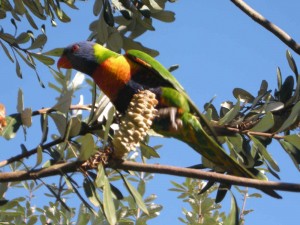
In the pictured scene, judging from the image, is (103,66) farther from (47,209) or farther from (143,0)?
(47,209)

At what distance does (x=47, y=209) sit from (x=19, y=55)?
2.49ft

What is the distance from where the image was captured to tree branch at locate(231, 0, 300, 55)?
195 centimetres

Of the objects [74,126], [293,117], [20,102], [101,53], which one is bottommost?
[293,117]

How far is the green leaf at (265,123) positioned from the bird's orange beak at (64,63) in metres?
0.74

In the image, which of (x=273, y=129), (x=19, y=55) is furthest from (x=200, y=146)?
(x=19, y=55)

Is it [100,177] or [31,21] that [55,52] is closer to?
[31,21]

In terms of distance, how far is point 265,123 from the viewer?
1715 mm

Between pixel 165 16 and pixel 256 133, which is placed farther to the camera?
pixel 165 16

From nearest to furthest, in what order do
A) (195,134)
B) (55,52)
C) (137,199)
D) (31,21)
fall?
(137,199), (195,134), (55,52), (31,21)

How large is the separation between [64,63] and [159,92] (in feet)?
1.40

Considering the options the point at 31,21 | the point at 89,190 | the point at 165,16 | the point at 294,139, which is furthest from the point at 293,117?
the point at 31,21

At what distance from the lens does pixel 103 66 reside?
1946 mm

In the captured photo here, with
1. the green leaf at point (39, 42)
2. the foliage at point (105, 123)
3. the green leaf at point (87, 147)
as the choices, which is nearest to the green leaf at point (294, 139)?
the foliage at point (105, 123)

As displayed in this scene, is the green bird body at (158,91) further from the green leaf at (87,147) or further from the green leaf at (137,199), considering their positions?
the green leaf at (87,147)
